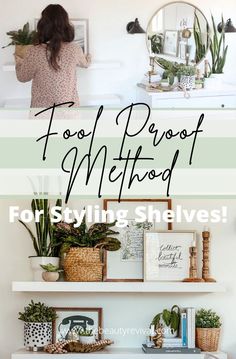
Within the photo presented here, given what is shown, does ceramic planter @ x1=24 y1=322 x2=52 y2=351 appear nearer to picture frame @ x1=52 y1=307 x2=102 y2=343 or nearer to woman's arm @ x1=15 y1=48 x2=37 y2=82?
picture frame @ x1=52 y1=307 x2=102 y2=343

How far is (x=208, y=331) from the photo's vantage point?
4.08 m

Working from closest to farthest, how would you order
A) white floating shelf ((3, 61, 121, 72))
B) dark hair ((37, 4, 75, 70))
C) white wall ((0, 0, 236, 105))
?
dark hair ((37, 4, 75, 70))
white floating shelf ((3, 61, 121, 72))
white wall ((0, 0, 236, 105))

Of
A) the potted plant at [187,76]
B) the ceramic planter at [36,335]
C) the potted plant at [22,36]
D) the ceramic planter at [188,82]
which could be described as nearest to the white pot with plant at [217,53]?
the potted plant at [187,76]

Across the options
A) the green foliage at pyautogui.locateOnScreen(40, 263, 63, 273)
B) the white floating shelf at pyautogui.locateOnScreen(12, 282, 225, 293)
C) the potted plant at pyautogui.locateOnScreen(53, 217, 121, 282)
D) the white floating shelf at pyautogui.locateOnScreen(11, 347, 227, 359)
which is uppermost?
the potted plant at pyautogui.locateOnScreen(53, 217, 121, 282)

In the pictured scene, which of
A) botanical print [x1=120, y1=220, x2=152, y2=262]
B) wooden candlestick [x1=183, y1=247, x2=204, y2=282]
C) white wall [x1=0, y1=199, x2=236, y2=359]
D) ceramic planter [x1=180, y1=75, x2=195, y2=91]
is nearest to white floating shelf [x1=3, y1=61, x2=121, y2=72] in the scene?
ceramic planter [x1=180, y1=75, x2=195, y2=91]

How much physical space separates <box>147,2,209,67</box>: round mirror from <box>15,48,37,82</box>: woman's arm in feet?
9.29

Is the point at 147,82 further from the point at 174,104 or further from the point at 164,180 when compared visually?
the point at 164,180

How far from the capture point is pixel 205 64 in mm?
7039

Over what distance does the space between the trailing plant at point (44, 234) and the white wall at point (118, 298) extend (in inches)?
3.6

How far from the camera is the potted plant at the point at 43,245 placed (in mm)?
4062

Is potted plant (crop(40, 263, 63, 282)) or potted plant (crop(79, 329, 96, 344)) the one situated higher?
potted plant (crop(40, 263, 63, 282))

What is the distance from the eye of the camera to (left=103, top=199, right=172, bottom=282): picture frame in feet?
13.5

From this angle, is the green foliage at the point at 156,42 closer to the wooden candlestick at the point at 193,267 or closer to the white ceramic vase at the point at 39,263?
the wooden candlestick at the point at 193,267

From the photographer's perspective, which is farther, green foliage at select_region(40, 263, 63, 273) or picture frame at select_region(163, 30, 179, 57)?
picture frame at select_region(163, 30, 179, 57)
